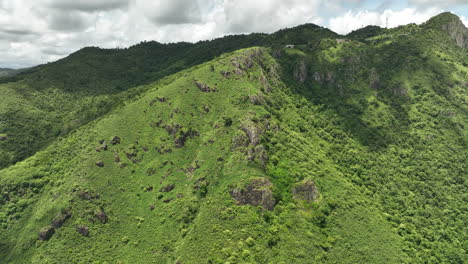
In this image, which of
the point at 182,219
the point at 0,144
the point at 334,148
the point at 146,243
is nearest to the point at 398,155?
the point at 334,148

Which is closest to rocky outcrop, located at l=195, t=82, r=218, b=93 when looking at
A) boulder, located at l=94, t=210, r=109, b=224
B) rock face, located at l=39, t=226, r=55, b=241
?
boulder, located at l=94, t=210, r=109, b=224

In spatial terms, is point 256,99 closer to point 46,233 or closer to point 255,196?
point 255,196

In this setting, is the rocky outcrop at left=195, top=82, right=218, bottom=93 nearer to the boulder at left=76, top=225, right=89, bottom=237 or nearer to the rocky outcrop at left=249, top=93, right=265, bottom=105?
the rocky outcrop at left=249, top=93, right=265, bottom=105

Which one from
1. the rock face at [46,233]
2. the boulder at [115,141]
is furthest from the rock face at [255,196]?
the rock face at [46,233]

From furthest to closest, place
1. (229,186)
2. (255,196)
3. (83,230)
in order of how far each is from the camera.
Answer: (83,230)
(229,186)
(255,196)

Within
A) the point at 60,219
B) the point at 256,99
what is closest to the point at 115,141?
the point at 60,219

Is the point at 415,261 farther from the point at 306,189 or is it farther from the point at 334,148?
the point at 334,148

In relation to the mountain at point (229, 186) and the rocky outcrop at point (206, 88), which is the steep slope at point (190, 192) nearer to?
the mountain at point (229, 186)
